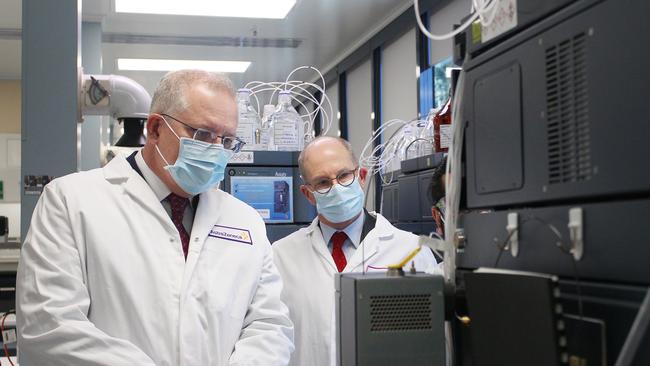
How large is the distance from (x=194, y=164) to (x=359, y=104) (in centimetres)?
513

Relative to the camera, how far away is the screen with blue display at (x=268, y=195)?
2547 millimetres

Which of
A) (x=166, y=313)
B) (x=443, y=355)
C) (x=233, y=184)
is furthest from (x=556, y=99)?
(x=233, y=184)

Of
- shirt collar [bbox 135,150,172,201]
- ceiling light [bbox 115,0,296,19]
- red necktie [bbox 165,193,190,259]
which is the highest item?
ceiling light [bbox 115,0,296,19]

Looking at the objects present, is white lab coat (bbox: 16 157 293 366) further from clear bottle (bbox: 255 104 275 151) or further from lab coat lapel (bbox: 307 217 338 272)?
clear bottle (bbox: 255 104 275 151)

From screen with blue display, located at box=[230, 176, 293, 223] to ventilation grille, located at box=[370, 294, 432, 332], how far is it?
1.74m

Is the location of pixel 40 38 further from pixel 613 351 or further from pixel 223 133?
pixel 613 351

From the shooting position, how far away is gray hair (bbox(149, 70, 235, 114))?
1.52 m

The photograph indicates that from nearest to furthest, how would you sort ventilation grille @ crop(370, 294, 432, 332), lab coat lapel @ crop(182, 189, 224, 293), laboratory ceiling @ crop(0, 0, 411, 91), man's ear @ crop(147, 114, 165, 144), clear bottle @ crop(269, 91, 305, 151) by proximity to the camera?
ventilation grille @ crop(370, 294, 432, 332) → lab coat lapel @ crop(182, 189, 224, 293) → man's ear @ crop(147, 114, 165, 144) → clear bottle @ crop(269, 91, 305, 151) → laboratory ceiling @ crop(0, 0, 411, 91)

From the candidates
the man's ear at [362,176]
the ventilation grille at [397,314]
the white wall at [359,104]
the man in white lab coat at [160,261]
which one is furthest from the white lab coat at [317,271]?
the white wall at [359,104]

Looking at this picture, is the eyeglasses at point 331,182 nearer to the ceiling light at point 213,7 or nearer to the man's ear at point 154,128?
the man's ear at point 154,128

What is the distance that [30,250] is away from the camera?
136 centimetres

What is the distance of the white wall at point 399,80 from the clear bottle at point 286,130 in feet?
8.05

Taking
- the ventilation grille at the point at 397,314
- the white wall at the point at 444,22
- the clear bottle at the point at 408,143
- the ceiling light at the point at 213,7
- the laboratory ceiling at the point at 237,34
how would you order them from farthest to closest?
1. the laboratory ceiling at the point at 237,34
2. the ceiling light at the point at 213,7
3. the white wall at the point at 444,22
4. the clear bottle at the point at 408,143
5. the ventilation grille at the point at 397,314

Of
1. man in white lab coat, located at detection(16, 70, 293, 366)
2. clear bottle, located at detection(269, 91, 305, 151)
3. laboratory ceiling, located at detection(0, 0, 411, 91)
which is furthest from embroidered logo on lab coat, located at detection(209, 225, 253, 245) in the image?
laboratory ceiling, located at detection(0, 0, 411, 91)
